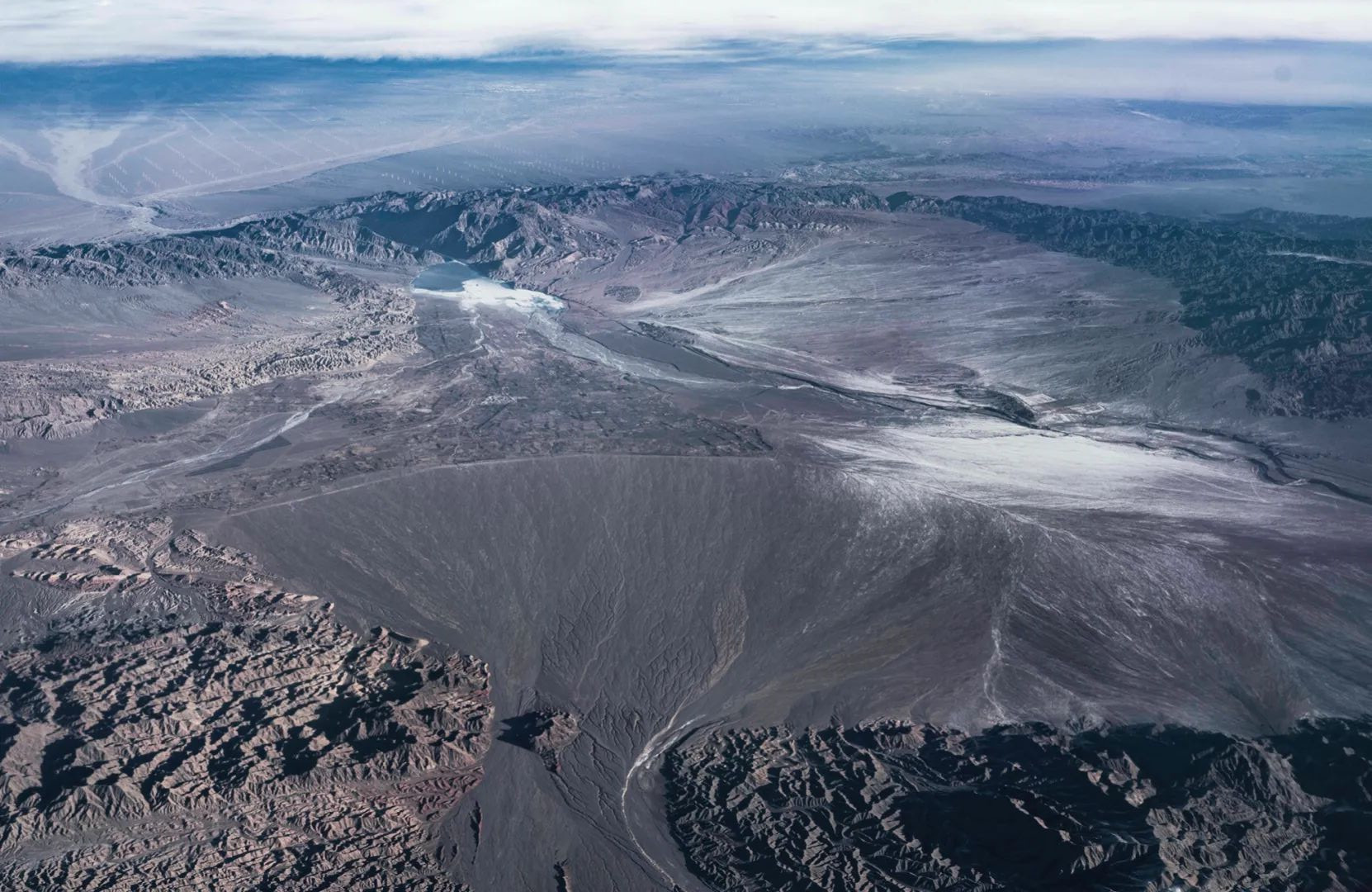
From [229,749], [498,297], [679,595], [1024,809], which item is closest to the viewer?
[1024,809]

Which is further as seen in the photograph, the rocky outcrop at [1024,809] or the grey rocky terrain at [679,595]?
the grey rocky terrain at [679,595]

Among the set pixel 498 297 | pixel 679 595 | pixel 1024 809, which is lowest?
pixel 679 595

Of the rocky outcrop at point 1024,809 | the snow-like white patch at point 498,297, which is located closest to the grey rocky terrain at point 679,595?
the rocky outcrop at point 1024,809

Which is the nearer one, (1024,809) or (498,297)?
(1024,809)

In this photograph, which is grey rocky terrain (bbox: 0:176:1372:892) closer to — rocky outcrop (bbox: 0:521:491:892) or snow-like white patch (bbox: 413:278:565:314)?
rocky outcrop (bbox: 0:521:491:892)

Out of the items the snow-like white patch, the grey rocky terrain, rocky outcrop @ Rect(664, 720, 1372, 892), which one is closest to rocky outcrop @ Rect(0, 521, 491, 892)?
the grey rocky terrain

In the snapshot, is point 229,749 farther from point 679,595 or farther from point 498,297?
point 498,297

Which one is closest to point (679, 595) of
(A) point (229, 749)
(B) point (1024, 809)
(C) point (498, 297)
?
(B) point (1024, 809)

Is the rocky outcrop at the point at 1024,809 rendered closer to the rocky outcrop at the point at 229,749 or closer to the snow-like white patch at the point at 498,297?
the rocky outcrop at the point at 229,749

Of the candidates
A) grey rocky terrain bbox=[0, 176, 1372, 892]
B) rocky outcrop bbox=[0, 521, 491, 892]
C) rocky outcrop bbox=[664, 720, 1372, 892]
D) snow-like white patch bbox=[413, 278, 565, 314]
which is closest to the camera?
rocky outcrop bbox=[664, 720, 1372, 892]
